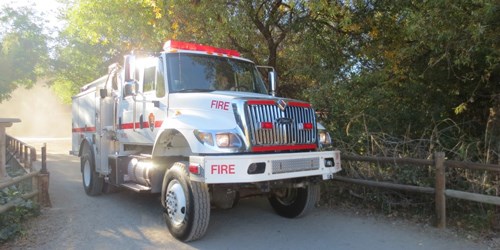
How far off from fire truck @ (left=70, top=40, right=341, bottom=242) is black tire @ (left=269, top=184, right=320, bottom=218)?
0.02 meters

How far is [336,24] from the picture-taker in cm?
1023

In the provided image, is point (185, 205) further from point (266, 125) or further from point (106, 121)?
point (106, 121)

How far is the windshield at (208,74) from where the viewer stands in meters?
6.55

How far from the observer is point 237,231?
640cm

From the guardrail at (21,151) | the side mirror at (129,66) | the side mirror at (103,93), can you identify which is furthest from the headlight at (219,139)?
the guardrail at (21,151)

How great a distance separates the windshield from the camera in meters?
6.55

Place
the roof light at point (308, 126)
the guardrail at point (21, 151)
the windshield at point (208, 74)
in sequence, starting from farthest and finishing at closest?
the guardrail at point (21, 151) → the windshield at point (208, 74) → the roof light at point (308, 126)

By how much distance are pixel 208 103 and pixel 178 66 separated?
111cm

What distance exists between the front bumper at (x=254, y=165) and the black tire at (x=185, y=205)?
1.10ft

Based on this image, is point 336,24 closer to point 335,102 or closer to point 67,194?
point 335,102

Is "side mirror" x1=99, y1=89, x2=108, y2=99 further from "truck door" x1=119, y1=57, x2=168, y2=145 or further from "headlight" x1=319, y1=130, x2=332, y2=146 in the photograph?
"headlight" x1=319, y1=130, x2=332, y2=146

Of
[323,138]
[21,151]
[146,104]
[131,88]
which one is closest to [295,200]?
[323,138]

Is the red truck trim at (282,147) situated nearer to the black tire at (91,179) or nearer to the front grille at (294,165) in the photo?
the front grille at (294,165)

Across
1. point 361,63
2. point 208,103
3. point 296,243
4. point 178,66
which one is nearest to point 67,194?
point 178,66
